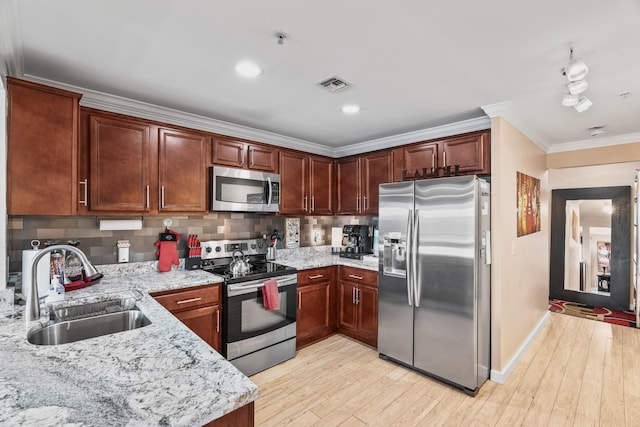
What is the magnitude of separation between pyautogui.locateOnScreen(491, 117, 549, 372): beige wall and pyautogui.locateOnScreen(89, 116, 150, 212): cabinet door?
2.99m

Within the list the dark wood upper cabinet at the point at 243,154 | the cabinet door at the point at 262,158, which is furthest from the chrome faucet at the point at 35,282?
the cabinet door at the point at 262,158

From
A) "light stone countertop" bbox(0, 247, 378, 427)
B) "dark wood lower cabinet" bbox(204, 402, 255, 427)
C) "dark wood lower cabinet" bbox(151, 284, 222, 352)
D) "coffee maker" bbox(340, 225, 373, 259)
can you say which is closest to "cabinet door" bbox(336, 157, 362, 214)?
"coffee maker" bbox(340, 225, 373, 259)

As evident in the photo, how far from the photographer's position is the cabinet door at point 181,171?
274cm

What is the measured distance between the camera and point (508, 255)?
2.89 m

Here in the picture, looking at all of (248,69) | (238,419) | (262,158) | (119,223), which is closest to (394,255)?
(262,158)

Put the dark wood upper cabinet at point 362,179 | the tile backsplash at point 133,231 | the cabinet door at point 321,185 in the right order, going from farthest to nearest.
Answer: the cabinet door at point 321,185
the dark wood upper cabinet at point 362,179
the tile backsplash at point 133,231

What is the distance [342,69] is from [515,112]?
1756 millimetres

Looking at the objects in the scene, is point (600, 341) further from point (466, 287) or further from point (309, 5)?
point (309, 5)

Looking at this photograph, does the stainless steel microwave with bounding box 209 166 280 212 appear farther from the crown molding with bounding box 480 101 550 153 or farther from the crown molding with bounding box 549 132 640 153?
the crown molding with bounding box 549 132 640 153

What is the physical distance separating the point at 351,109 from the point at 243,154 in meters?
1.21

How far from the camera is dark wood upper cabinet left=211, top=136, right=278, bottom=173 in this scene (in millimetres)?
3092

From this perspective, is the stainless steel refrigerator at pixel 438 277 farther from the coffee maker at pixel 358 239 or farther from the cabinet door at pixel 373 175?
the coffee maker at pixel 358 239

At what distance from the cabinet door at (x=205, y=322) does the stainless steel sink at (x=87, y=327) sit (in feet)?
2.14

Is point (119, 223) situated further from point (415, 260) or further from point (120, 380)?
point (415, 260)
